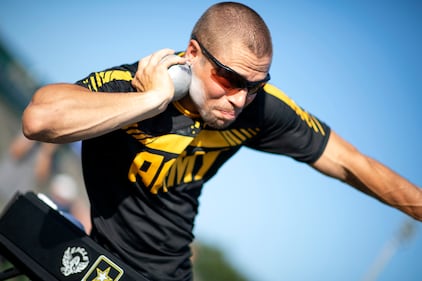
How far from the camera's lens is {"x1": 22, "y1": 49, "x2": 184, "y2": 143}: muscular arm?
8.26 feet

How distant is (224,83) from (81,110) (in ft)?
3.15

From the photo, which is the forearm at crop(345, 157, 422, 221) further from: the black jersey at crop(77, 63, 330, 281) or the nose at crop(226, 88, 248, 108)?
the nose at crop(226, 88, 248, 108)

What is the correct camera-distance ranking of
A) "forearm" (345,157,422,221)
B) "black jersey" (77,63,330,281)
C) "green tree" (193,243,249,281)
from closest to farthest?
"black jersey" (77,63,330,281)
"forearm" (345,157,422,221)
"green tree" (193,243,249,281)

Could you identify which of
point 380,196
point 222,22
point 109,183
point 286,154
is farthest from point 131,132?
point 380,196

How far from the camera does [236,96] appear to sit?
313 cm

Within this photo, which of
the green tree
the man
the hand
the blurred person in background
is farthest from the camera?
the green tree

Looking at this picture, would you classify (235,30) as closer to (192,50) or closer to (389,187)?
(192,50)

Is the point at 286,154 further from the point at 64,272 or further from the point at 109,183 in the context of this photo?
the point at 64,272

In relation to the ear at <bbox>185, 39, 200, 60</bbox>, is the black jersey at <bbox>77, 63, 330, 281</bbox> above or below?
below

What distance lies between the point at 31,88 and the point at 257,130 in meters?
14.1

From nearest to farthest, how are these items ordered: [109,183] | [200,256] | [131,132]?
[131,132] → [109,183] → [200,256]

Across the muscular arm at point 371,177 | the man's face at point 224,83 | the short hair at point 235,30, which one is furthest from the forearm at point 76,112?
the muscular arm at point 371,177

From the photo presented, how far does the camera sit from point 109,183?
11.3 feet

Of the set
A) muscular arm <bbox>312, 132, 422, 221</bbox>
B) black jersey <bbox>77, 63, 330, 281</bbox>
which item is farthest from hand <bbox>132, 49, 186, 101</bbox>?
muscular arm <bbox>312, 132, 422, 221</bbox>
